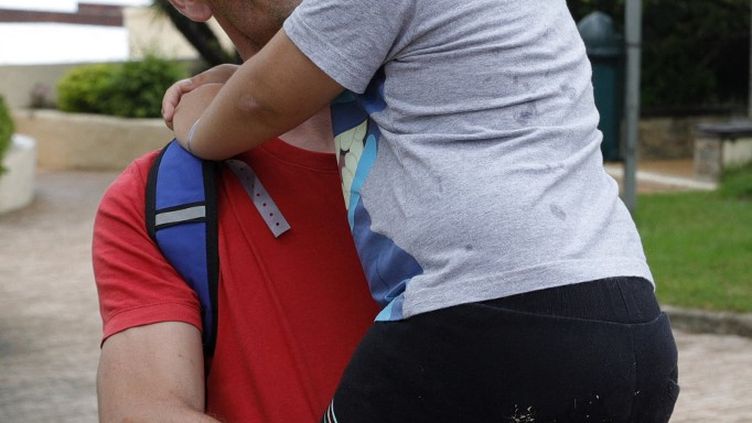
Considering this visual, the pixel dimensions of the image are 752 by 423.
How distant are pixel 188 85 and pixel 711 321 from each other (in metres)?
6.68

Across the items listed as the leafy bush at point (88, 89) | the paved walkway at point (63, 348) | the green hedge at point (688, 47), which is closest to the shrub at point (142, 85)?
the leafy bush at point (88, 89)

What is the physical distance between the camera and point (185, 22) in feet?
63.9

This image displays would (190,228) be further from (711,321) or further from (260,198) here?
(711,321)

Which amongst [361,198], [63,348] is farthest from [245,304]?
[63,348]

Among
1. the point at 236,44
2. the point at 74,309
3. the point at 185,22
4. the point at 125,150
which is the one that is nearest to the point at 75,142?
the point at 125,150

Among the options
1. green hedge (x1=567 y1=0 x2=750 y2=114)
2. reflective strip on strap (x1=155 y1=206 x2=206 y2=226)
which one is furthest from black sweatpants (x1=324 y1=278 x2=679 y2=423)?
green hedge (x1=567 y1=0 x2=750 y2=114)

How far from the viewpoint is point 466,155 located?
1.73m

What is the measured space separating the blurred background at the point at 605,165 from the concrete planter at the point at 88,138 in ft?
0.08

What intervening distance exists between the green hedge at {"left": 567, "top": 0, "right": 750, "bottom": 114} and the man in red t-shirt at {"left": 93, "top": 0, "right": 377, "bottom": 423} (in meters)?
19.3

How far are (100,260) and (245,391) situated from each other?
0.87 ft

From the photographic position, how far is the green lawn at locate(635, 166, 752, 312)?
886cm

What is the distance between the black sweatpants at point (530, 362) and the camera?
1.65 m

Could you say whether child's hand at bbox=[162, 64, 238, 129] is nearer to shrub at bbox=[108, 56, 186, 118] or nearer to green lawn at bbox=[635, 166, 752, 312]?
green lawn at bbox=[635, 166, 752, 312]

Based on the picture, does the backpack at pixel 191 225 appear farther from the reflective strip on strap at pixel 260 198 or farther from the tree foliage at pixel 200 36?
the tree foliage at pixel 200 36
